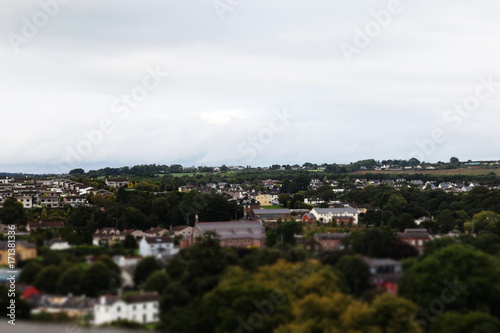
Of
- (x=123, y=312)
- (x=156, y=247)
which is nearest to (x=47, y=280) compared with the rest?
(x=123, y=312)

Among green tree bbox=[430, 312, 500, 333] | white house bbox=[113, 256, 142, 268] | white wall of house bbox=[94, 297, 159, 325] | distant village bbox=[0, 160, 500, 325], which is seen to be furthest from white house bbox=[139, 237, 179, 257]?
green tree bbox=[430, 312, 500, 333]

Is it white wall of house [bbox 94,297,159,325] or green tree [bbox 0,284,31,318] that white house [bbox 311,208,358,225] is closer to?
white wall of house [bbox 94,297,159,325]

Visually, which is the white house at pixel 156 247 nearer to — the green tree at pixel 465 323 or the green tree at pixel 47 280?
the green tree at pixel 47 280

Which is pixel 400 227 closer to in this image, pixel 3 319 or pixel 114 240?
pixel 114 240

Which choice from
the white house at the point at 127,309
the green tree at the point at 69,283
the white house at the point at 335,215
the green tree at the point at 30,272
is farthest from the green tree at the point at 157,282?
the white house at the point at 335,215

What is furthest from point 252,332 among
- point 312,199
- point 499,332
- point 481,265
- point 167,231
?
point 312,199
